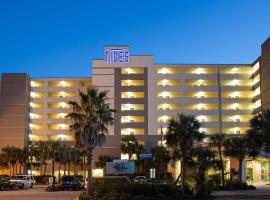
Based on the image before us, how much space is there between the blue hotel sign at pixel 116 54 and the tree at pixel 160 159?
3228 centimetres

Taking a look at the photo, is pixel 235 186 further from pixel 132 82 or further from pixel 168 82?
pixel 132 82

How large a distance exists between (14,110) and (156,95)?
37.8 meters

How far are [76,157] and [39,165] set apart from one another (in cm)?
1970

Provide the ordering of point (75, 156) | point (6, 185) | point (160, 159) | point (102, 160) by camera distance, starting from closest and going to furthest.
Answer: point (6, 185) → point (160, 159) → point (75, 156) → point (102, 160)

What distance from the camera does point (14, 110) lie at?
122m

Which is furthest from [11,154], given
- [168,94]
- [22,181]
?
[22,181]

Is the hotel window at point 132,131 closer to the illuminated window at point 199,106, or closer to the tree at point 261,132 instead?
the illuminated window at point 199,106

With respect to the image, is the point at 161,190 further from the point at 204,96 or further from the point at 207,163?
the point at 204,96

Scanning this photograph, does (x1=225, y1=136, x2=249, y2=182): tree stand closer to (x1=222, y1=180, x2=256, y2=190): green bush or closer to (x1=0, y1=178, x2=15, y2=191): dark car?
(x1=222, y1=180, x2=256, y2=190): green bush

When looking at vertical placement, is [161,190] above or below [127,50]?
below

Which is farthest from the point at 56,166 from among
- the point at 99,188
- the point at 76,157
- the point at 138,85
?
the point at 99,188

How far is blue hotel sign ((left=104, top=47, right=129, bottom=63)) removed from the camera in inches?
4737

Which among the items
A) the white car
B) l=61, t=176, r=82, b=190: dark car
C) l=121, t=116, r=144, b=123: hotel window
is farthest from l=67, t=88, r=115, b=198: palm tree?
l=121, t=116, r=144, b=123: hotel window

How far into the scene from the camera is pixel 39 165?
11931 centimetres
